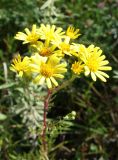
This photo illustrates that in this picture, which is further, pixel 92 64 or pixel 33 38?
pixel 33 38

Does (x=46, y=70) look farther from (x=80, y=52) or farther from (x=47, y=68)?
(x=80, y=52)

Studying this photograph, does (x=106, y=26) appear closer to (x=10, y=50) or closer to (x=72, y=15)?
(x=72, y=15)

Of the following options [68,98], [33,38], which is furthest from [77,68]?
[68,98]

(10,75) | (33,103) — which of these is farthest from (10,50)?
(33,103)

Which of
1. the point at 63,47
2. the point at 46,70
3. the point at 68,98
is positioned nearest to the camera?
the point at 46,70

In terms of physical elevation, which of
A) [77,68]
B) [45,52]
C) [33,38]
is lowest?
[77,68]

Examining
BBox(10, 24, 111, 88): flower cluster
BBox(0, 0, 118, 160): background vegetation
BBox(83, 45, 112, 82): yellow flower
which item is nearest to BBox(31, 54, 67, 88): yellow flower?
BBox(10, 24, 111, 88): flower cluster

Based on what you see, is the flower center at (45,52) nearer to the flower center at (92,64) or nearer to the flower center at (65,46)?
the flower center at (65,46)

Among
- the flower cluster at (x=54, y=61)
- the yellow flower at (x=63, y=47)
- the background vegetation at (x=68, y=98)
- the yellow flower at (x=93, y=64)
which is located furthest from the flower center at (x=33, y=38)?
the background vegetation at (x=68, y=98)

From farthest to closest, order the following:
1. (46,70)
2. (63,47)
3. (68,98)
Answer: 1. (68,98)
2. (63,47)
3. (46,70)
